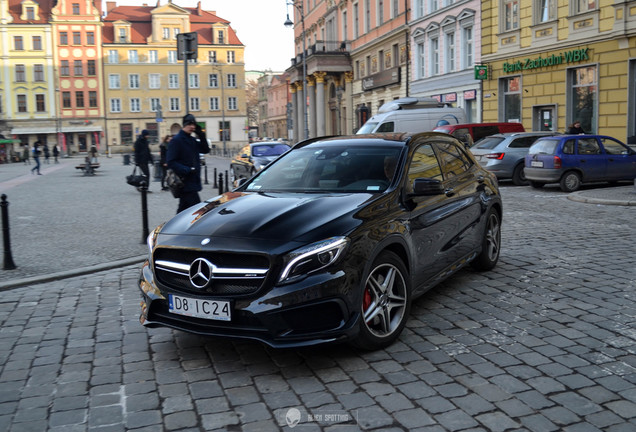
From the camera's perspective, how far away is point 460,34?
3350cm

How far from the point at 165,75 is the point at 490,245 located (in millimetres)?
81635

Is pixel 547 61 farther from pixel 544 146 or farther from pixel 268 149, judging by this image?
pixel 268 149

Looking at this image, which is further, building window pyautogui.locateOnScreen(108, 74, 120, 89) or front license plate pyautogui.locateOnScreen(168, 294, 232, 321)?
building window pyautogui.locateOnScreen(108, 74, 120, 89)

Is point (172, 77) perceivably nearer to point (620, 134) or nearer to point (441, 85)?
point (441, 85)

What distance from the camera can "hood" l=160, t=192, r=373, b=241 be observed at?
4.41 metres

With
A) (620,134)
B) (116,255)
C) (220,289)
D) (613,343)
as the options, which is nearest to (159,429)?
(220,289)

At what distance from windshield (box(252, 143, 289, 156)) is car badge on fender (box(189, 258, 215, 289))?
721 inches

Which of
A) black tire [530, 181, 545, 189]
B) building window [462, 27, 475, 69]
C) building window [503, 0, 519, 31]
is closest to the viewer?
black tire [530, 181, 545, 189]

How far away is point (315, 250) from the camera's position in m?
4.25

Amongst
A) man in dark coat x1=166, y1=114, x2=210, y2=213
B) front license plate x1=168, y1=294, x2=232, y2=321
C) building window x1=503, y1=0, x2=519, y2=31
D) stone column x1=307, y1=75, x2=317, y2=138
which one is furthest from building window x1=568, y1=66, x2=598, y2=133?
stone column x1=307, y1=75, x2=317, y2=138

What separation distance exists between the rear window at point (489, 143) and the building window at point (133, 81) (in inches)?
2742

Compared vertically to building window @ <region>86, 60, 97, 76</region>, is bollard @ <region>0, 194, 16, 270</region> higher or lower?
lower

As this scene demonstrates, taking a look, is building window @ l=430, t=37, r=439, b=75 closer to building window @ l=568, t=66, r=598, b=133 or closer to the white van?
the white van

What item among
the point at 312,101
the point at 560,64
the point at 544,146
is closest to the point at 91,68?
the point at 312,101
